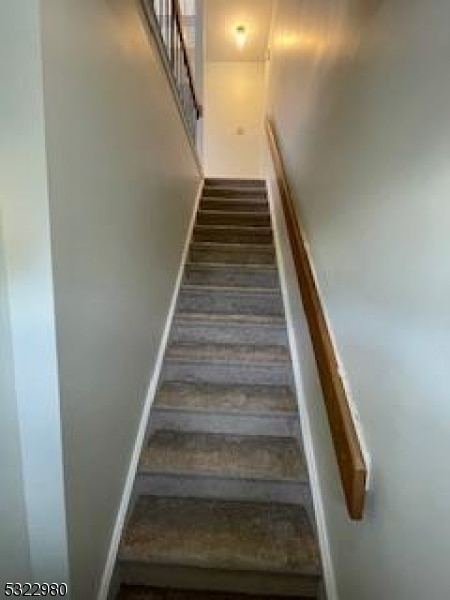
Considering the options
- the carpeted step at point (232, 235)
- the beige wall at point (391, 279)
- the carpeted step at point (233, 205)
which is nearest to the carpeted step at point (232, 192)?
the carpeted step at point (233, 205)

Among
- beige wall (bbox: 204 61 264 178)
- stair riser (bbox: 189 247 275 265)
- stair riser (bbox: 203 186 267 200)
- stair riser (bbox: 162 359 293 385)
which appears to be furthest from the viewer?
beige wall (bbox: 204 61 264 178)

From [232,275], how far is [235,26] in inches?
143

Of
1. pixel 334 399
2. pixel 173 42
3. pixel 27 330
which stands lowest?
pixel 334 399

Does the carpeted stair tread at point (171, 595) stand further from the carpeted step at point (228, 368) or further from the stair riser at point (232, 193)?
the stair riser at point (232, 193)

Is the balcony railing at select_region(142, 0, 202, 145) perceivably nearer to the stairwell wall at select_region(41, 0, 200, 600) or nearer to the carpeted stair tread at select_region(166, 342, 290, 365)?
the stairwell wall at select_region(41, 0, 200, 600)

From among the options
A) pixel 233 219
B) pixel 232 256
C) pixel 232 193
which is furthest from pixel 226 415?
pixel 232 193

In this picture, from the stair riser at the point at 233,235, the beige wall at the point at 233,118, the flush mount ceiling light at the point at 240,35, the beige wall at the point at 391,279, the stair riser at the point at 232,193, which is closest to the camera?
the beige wall at the point at 391,279

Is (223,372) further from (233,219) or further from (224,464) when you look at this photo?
(233,219)

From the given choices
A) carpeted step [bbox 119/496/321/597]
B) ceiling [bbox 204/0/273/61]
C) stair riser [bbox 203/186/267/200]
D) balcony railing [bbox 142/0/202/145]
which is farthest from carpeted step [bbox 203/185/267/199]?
carpeted step [bbox 119/496/321/597]

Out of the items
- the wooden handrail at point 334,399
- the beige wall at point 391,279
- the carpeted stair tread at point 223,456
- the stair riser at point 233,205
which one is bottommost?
the carpeted stair tread at point 223,456

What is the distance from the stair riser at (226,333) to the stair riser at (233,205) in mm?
1827

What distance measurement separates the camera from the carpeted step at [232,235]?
3.89 m

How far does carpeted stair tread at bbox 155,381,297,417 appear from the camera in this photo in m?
2.31

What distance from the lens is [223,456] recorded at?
213 cm
